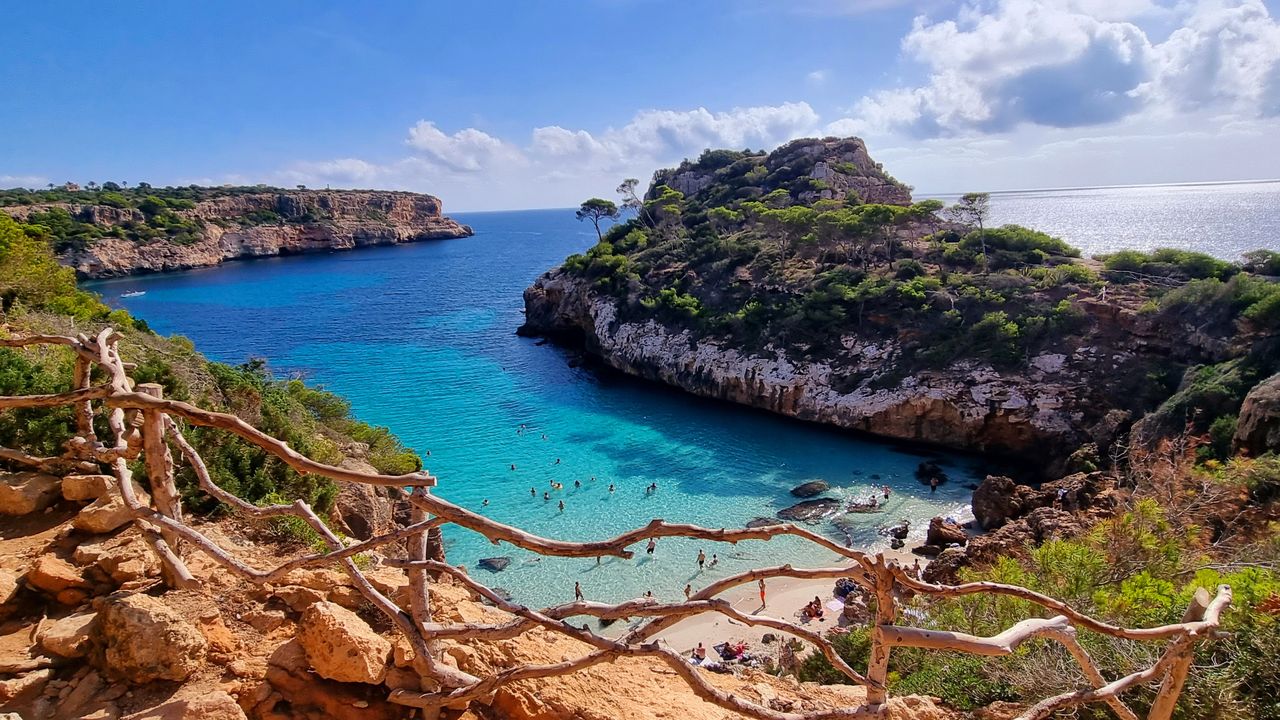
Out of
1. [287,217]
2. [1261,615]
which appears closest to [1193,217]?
[1261,615]

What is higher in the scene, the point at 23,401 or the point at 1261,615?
the point at 23,401

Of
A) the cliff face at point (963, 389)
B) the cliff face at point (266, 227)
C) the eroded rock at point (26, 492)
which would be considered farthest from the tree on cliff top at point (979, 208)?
the cliff face at point (266, 227)

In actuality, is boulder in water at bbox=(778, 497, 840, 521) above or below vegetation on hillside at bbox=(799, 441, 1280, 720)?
below

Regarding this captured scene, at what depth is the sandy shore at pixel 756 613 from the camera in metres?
14.6

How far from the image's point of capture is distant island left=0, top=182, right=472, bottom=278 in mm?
72312

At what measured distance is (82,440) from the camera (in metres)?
4.34

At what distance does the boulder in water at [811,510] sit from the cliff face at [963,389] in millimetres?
6776

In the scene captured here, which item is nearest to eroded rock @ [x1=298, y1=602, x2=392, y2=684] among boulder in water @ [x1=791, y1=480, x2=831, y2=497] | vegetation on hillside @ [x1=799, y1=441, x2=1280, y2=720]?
vegetation on hillside @ [x1=799, y1=441, x2=1280, y2=720]

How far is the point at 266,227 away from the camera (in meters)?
95.9

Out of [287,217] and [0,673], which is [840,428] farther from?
[287,217]

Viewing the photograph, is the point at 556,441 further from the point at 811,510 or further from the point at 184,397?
the point at 184,397

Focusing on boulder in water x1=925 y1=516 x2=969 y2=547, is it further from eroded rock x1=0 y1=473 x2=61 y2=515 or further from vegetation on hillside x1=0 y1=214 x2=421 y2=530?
eroded rock x1=0 y1=473 x2=61 y2=515

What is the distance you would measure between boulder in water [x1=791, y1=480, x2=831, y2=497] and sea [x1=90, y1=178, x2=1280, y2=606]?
35cm

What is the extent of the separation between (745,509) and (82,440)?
1853 cm
